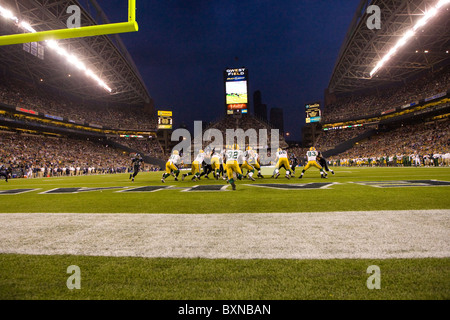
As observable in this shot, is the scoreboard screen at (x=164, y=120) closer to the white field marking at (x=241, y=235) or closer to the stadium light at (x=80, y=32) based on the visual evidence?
the stadium light at (x=80, y=32)

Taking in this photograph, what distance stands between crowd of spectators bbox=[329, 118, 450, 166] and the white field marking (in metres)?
27.8

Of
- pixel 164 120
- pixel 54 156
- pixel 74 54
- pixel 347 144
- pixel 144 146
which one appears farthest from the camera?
pixel 164 120

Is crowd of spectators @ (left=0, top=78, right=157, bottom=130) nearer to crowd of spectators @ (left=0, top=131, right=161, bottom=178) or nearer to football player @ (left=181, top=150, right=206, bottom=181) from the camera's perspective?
crowd of spectators @ (left=0, top=131, right=161, bottom=178)

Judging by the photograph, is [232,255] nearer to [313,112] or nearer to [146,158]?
[146,158]

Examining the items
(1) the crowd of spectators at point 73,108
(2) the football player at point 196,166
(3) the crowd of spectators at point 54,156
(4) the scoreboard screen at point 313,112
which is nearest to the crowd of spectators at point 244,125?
(4) the scoreboard screen at point 313,112

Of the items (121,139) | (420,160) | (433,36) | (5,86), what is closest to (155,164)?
(121,139)

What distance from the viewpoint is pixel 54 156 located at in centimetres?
3625

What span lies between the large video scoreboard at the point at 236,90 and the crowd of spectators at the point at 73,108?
82.1 feet

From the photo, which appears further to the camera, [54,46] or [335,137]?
[335,137]

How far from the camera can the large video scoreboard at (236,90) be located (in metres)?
48.6

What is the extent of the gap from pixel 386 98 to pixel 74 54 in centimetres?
5545

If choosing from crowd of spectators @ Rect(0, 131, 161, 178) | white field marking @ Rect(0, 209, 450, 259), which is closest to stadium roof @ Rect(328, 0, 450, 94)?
white field marking @ Rect(0, 209, 450, 259)

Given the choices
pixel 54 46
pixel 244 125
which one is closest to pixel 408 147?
pixel 244 125
